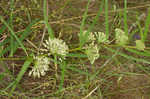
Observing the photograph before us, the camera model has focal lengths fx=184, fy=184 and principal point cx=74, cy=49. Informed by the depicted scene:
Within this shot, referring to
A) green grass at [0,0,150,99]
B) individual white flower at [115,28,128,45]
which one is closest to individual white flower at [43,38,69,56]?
individual white flower at [115,28,128,45]

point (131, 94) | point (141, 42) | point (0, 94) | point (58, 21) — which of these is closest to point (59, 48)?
point (141, 42)

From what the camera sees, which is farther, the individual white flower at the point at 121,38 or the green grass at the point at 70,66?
the green grass at the point at 70,66

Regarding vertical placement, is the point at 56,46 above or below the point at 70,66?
above

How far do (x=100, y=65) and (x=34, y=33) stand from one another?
0.55 m

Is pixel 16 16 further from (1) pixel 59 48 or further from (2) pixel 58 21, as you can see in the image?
(1) pixel 59 48

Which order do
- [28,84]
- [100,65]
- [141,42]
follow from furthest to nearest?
[100,65], [28,84], [141,42]

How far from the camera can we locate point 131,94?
4.63 feet

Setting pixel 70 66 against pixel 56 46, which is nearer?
pixel 56 46

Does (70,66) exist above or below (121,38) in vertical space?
below

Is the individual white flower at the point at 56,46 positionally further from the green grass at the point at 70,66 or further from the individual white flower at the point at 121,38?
the green grass at the point at 70,66

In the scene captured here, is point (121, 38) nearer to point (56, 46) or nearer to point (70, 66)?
point (56, 46)

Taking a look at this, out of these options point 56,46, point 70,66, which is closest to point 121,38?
point 56,46

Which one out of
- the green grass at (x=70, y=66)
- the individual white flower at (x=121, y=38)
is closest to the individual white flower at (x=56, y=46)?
the individual white flower at (x=121, y=38)

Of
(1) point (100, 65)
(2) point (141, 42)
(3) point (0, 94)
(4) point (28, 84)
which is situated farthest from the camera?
(1) point (100, 65)
